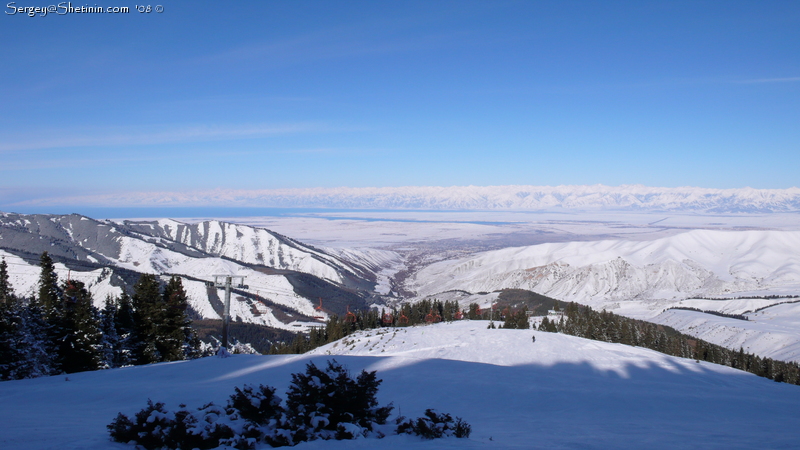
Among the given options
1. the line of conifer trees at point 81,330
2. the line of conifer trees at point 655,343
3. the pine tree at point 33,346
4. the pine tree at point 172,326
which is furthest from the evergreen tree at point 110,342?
the line of conifer trees at point 655,343

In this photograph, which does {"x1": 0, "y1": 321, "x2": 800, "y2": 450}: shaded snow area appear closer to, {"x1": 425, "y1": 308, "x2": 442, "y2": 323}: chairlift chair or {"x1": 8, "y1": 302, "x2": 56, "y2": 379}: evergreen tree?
{"x1": 8, "y1": 302, "x2": 56, "y2": 379}: evergreen tree

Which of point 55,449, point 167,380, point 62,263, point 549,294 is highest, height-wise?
point 55,449

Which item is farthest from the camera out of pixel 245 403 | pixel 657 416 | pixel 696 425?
pixel 657 416

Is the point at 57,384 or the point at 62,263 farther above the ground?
the point at 57,384

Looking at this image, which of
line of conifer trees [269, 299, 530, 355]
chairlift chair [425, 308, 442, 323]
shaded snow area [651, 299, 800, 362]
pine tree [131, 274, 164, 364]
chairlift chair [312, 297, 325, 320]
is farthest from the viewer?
chairlift chair [312, 297, 325, 320]

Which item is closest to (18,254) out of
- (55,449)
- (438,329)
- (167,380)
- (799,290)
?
(438,329)

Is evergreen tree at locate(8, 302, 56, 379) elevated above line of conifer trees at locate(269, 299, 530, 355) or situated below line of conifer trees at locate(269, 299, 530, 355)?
above

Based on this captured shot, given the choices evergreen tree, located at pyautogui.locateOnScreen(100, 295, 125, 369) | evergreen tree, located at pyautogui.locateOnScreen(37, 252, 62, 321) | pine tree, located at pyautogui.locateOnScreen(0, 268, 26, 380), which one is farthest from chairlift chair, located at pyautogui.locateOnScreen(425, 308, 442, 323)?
pine tree, located at pyautogui.locateOnScreen(0, 268, 26, 380)

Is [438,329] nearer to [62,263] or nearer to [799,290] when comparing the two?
[62,263]

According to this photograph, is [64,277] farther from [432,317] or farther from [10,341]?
[10,341]
